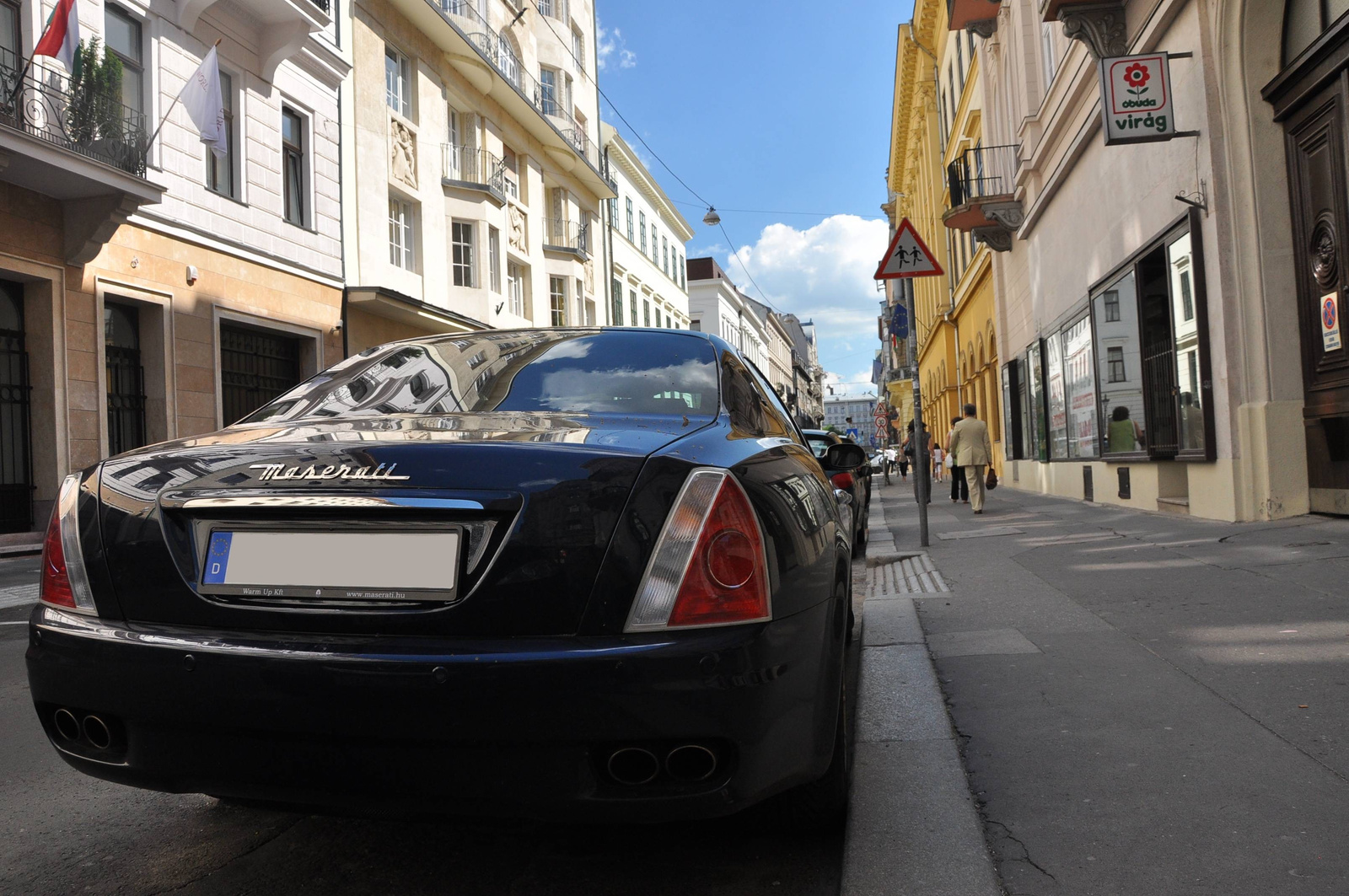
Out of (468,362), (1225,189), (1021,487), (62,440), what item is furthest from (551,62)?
(468,362)

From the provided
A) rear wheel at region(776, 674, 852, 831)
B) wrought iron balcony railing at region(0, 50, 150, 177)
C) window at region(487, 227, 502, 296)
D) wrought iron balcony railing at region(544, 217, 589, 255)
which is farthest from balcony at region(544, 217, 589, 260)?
rear wheel at region(776, 674, 852, 831)

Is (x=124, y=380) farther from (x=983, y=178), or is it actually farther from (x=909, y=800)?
(x=983, y=178)

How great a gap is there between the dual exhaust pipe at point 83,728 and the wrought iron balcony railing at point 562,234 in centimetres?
2859

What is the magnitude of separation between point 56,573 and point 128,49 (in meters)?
14.5

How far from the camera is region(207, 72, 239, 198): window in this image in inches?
622

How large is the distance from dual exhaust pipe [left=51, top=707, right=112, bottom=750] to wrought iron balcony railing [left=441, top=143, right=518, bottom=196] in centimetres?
2262

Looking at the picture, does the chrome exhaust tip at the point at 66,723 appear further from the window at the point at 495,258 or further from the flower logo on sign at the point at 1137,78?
the window at the point at 495,258

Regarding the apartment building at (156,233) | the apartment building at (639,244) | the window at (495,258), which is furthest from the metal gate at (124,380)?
the apartment building at (639,244)

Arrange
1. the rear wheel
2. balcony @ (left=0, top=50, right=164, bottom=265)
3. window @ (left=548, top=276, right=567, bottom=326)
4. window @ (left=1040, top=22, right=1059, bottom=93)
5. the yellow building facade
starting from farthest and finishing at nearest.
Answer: window @ (left=548, top=276, right=567, bottom=326), the yellow building facade, window @ (left=1040, top=22, right=1059, bottom=93), balcony @ (left=0, top=50, right=164, bottom=265), the rear wheel

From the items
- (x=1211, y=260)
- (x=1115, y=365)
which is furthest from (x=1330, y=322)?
(x=1115, y=365)

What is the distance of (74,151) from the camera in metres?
12.0

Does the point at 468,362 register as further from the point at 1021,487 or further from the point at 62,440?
the point at 1021,487

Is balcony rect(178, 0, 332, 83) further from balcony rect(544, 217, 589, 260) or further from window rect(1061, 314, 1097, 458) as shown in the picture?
window rect(1061, 314, 1097, 458)

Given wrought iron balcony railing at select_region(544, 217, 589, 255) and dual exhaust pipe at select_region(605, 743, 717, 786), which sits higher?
wrought iron balcony railing at select_region(544, 217, 589, 255)
